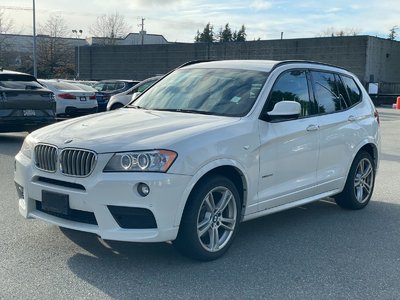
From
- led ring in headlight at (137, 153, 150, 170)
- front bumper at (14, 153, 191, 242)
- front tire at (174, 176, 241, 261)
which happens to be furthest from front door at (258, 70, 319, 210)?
led ring in headlight at (137, 153, 150, 170)

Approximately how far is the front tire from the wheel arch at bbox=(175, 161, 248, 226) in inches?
2.4

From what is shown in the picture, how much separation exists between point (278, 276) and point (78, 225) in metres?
1.75

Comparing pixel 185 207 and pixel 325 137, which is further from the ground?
pixel 325 137

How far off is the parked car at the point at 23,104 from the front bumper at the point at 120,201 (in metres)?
7.81

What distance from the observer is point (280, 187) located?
5387 mm

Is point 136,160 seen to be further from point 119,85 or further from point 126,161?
point 119,85

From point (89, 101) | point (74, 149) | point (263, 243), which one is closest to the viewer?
point (74, 149)

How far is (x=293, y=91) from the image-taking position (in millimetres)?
5824

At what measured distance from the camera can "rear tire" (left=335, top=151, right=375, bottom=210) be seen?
22.0 ft

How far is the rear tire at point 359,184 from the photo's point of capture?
22.0 feet

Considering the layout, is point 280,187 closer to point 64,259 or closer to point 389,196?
point 64,259

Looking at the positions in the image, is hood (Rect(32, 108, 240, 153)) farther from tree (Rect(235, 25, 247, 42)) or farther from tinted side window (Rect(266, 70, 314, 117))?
tree (Rect(235, 25, 247, 42))

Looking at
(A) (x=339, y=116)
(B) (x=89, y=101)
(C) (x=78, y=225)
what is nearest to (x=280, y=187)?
(A) (x=339, y=116)

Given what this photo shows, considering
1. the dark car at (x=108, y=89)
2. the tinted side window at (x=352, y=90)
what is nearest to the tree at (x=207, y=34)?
the dark car at (x=108, y=89)
